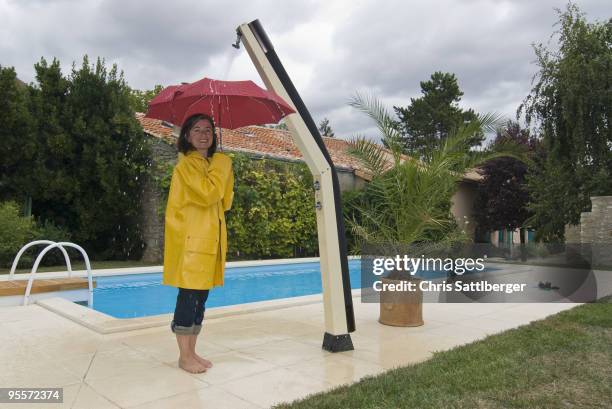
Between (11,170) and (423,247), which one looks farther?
(11,170)

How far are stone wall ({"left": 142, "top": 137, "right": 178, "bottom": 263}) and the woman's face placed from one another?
9.58 meters

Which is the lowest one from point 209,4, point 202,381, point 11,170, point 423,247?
point 202,381

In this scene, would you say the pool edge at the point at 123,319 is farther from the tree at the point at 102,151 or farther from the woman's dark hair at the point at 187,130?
the tree at the point at 102,151

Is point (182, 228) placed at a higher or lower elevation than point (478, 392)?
higher

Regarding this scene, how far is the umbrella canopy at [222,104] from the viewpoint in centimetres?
348

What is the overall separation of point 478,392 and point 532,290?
585cm

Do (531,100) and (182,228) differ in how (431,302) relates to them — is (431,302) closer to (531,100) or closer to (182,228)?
(182,228)

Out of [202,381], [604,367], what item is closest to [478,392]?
[604,367]

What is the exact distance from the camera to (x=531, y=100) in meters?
14.1

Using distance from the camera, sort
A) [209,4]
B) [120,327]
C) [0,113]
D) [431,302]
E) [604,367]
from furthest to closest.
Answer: [0,113]
[431,302]
[120,327]
[209,4]
[604,367]

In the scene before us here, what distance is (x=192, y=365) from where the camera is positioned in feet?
12.1

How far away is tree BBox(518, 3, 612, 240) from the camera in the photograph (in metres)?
12.8

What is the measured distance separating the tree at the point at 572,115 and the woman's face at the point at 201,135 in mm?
12230

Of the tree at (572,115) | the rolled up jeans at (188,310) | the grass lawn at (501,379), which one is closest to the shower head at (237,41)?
the rolled up jeans at (188,310)
